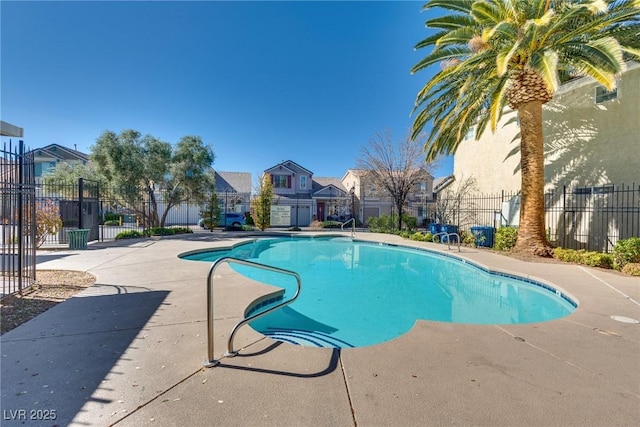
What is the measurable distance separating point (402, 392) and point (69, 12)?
13.7 meters

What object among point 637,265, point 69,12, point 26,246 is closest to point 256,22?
point 69,12

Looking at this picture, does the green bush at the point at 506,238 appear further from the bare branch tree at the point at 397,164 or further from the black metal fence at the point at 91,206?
the black metal fence at the point at 91,206

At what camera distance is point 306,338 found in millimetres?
4770

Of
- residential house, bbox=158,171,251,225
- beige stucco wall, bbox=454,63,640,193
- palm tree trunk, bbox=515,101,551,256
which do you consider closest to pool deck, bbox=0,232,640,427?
palm tree trunk, bbox=515,101,551,256

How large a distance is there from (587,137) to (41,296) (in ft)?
54.1

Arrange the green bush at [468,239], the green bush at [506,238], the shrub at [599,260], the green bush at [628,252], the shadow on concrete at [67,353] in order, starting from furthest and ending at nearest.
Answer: the green bush at [468,239] → the green bush at [506,238] → the shrub at [599,260] → the green bush at [628,252] → the shadow on concrete at [67,353]

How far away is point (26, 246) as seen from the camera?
6.08 metres

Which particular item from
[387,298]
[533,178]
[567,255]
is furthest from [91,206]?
[567,255]

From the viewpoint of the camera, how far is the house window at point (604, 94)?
32.2ft

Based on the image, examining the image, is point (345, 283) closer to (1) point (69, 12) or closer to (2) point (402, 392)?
(2) point (402, 392)

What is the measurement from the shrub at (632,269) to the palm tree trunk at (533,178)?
2.12 m

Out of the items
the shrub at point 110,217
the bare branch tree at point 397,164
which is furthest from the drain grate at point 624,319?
the shrub at point 110,217

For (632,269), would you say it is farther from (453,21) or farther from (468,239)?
(453,21)

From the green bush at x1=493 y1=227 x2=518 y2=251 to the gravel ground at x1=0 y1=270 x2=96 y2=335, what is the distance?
13188mm
